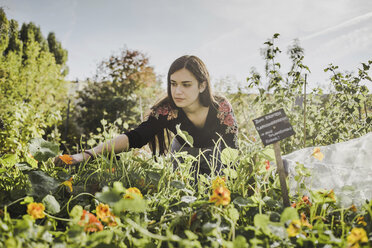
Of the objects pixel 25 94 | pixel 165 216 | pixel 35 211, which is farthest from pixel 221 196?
pixel 25 94

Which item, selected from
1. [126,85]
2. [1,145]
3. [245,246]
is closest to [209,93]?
[245,246]

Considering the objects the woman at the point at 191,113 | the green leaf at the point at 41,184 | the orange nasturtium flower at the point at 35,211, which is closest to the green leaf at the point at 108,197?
the orange nasturtium flower at the point at 35,211

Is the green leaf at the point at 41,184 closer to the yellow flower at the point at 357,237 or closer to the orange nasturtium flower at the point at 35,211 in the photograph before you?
the orange nasturtium flower at the point at 35,211

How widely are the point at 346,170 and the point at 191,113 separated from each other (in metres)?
1.18

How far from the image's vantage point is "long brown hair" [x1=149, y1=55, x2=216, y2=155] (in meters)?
1.85

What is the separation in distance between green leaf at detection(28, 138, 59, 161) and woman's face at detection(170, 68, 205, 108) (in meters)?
1.02

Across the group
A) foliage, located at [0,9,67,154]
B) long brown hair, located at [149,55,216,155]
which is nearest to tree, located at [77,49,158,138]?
foliage, located at [0,9,67,154]

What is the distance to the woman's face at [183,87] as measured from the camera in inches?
72.3

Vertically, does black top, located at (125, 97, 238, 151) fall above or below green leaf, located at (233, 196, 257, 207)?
above

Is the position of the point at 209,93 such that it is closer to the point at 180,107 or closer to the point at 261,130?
the point at 180,107

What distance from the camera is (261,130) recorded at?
38.6 inches

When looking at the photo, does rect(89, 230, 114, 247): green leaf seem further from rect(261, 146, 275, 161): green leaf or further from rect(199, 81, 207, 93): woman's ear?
rect(199, 81, 207, 93): woman's ear

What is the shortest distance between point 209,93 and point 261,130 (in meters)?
1.00

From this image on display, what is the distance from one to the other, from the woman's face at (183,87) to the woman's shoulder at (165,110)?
0.40ft
